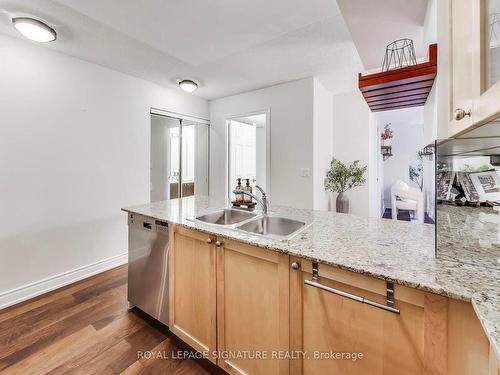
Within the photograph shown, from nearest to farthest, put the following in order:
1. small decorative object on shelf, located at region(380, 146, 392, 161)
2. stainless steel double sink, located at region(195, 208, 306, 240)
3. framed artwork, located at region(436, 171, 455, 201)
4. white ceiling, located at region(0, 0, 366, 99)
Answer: framed artwork, located at region(436, 171, 455, 201)
stainless steel double sink, located at region(195, 208, 306, 240)
white ceiling, located at region(0, 0, 366, 99)
small decorative object on shelf, located at region(380, 146, 392, 161)

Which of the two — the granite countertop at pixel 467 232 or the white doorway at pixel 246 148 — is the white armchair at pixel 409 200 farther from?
the granite countertop at pixel 467 232

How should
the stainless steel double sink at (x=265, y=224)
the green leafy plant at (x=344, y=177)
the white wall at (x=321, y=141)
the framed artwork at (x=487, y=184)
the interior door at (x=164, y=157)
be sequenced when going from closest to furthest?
the framed artwork at (x=487, y=184)
the stainless steel double sink at (x=265, y=224)
the white wall at (x=321, y=141)
the interior door at (x=164, y=157)
the green leafy plant at (x=344, y=177)

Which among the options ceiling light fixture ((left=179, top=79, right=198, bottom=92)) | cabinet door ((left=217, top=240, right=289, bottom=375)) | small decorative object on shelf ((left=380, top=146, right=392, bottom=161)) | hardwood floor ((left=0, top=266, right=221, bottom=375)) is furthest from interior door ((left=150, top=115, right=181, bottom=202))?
small decorative object on shelf ((left=380, top=146, right=392, bottom=161))

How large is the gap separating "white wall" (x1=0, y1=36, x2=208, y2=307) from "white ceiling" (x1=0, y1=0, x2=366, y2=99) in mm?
247

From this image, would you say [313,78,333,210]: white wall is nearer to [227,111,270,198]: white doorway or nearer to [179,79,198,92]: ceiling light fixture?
[227,111,270,198]: white doorway

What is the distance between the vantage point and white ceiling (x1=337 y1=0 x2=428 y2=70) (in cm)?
151

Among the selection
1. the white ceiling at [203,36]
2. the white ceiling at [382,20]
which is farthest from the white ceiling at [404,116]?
the white ceiling at [382,20]

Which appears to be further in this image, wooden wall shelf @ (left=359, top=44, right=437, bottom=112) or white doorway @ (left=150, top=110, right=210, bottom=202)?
white doorway @ (left=150, top=110, right=210, bottom=202)

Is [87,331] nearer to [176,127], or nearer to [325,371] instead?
[325,371]

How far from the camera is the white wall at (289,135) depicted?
3.37 meters

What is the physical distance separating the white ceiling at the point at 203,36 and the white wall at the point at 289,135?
29 centimetres

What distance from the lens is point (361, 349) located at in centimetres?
92

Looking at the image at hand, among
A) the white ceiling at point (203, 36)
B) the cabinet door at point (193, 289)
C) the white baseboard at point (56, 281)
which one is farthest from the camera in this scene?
the white baseboard at point (56, 281)

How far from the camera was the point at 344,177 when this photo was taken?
3793 mm
